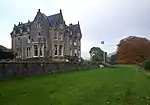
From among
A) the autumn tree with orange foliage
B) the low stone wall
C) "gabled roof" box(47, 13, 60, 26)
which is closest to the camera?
the low stone wall

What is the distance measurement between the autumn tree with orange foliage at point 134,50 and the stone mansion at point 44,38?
911 inches

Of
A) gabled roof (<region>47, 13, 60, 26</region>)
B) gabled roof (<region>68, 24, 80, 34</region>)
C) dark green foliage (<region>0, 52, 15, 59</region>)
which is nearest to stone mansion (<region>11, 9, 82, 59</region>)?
gabled roof (<region>47, 13, 60, 26</region>)

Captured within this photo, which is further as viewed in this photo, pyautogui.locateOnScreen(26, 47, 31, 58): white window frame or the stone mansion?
pyautogui.locateOnScreen(26, 47, 31, 58): white window frame

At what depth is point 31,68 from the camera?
34.2 metres

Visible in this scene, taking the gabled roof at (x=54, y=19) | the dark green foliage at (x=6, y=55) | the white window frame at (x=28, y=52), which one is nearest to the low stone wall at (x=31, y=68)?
the dark green foliage at (x=6, y=55)

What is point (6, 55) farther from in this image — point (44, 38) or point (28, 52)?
point (28, 52)

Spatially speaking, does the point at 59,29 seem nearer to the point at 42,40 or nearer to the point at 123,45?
the point at 42,40

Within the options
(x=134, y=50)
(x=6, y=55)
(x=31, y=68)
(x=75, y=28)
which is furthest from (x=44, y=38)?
(x=134, y=50)

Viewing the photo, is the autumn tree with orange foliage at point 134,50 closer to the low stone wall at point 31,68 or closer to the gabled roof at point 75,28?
the gabled roof at point 75,28

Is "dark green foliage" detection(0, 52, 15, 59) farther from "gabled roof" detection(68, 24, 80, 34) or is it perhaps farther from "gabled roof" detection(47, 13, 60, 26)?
"gabled roof" detection(68, 24, 80, 34)

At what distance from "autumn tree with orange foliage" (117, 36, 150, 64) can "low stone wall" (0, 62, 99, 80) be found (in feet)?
135

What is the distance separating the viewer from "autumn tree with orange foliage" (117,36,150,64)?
88125mm

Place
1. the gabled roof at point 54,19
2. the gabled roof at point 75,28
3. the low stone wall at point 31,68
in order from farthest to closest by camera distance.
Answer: the gabled roof at point 75,28 → the gabled roof at point 54,19 → the low stone wall at point 31,68

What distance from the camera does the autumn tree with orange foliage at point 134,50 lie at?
3469 inches
